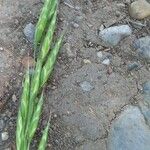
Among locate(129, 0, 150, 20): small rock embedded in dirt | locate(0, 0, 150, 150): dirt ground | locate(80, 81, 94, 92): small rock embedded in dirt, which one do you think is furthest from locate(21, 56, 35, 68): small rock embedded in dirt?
locate(129, 0, 150, 20): small rock embedded in dirt

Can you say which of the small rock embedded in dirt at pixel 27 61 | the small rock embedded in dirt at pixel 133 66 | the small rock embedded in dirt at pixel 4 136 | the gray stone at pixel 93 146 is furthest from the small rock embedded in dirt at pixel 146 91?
the small rock embedded in dirt at pixel 4 136

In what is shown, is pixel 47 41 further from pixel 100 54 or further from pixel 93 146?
pixel 93 146

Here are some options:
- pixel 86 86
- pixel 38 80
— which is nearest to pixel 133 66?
pixel 86 86

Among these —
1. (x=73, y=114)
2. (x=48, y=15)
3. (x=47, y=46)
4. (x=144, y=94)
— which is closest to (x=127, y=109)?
(x=144, y=94)

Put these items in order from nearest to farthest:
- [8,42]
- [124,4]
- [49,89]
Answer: [49,89] → [8,42] → [124,4]

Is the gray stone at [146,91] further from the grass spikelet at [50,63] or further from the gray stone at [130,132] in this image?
the grass spikelet at [50,63]

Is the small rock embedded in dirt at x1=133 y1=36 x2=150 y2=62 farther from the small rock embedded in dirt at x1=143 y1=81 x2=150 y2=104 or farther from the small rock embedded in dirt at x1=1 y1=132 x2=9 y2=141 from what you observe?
the small rock embedded in dirt at x1=1 y1=132 x2=9 y2=141

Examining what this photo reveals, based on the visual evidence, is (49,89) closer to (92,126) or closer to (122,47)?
(92,126)
